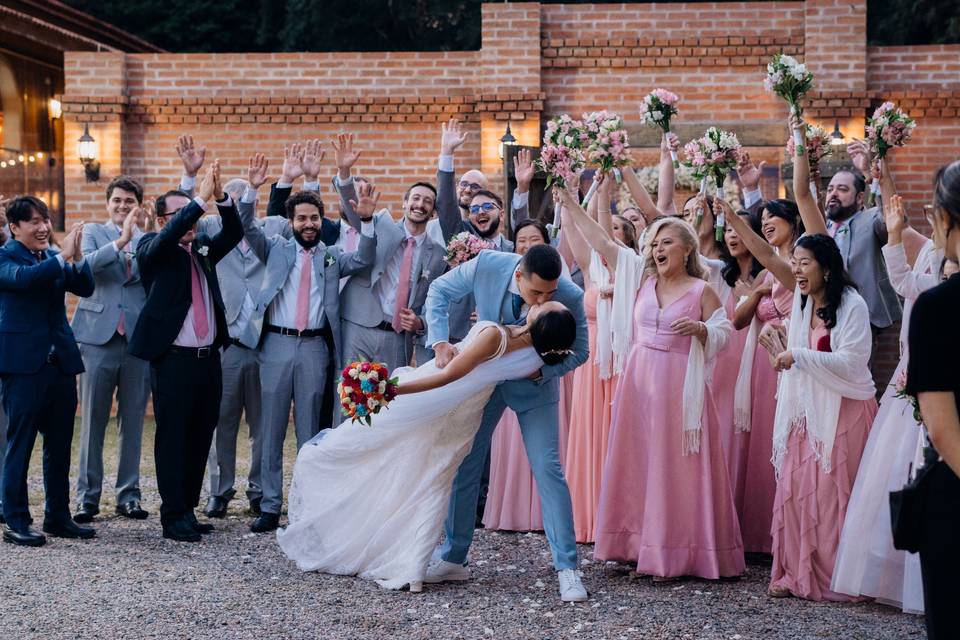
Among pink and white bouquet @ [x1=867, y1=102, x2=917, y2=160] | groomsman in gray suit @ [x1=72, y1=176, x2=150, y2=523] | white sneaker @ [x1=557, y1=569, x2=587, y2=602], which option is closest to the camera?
white sneaker @ [x1=557, y1=569, x2=587, y2=602]

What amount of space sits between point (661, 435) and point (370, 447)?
5.13ft

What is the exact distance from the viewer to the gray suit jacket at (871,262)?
8.32 meters

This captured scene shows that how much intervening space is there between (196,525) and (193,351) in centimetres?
110

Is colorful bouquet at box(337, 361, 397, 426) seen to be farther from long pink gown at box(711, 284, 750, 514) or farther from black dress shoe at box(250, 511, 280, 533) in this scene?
long pink gown at box(711, 284, 750, 514)

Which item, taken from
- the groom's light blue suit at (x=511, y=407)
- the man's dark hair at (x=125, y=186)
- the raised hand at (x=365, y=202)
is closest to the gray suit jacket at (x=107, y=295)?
the man's dark hair at (x=125, y=186)

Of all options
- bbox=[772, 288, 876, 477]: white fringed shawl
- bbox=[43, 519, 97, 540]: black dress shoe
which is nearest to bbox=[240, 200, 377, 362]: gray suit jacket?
bbox=[43, 519, 97, 540]: black dress shoe

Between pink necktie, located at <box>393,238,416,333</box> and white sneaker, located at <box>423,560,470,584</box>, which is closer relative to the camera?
white sneaker, located at <box>423,560,470,584</box>

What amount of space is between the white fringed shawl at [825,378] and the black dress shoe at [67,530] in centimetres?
420

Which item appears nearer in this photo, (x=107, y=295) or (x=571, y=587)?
(x=571, y=587)

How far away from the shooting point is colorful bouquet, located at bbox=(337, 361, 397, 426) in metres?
5.75

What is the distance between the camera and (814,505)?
6.04 meters

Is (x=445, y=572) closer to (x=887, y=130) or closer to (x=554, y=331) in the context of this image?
(x=554, y=331)

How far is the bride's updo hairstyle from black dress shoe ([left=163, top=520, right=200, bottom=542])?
277 centimetres

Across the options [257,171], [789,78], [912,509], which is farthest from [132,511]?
[912,509]
